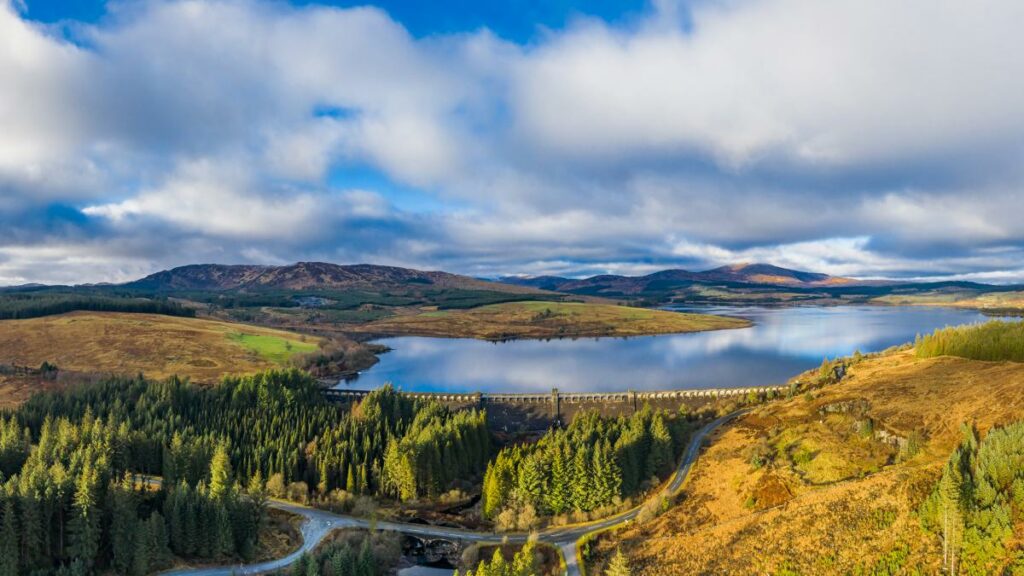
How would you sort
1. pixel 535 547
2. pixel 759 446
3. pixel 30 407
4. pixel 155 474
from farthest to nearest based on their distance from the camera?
pixel 30 407 → pixel 155 474 → pixel 759 446 → pixel 535 547

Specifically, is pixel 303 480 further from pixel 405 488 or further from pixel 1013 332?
pixel 1013 332

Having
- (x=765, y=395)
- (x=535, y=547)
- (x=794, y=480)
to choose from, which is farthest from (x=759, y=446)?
(x=765, y=395)

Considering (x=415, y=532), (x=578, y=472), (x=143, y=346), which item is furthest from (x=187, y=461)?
(x=143, y=346)

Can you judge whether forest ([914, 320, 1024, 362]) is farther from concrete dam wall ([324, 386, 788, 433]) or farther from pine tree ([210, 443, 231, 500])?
pine tree ([210, 443, 231, 500])

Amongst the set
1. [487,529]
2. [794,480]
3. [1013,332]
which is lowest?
[487,529]

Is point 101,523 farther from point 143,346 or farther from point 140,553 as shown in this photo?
point 143,346

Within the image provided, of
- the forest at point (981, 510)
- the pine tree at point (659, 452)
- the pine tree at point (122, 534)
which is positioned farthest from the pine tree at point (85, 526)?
the forest at point (981, 510)

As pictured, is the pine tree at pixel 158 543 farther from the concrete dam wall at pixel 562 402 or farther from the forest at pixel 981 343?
the forest at pixel 981 343

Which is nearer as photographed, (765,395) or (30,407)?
(30,407)
